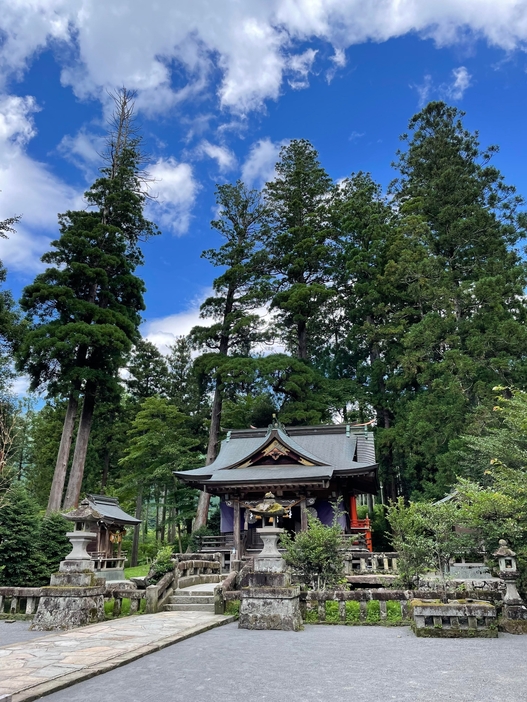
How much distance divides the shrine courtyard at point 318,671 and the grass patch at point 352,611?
125 cm

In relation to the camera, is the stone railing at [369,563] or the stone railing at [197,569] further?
the stone railing at [369,563]

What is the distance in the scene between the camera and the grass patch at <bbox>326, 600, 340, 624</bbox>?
812 cm

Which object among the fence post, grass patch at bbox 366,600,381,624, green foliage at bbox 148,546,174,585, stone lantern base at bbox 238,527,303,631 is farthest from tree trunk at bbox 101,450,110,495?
grass patch at bbox 366,600,381,624

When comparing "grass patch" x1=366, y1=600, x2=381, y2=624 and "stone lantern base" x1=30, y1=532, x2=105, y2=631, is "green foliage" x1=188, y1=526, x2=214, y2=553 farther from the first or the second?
"grass patch" x1=366, y1=600, x2=381, y2=624

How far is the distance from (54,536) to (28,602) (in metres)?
3.04

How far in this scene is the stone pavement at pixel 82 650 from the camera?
4.36 metres

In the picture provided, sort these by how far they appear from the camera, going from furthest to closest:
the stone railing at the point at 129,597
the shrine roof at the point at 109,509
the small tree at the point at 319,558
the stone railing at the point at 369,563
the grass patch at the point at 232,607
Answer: the shrine roof at the point at 109,509 < the stone railing at the point at 369,563 < the small tree at the point at 319,558 < the grass patch at the point at 232,607 < the stone railing at the point at 129,597

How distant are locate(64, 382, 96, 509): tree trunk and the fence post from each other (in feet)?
30.6

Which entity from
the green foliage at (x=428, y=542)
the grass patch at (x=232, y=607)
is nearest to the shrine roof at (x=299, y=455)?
the green foliage at (x=428, y=542)

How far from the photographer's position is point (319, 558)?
30.8 ft

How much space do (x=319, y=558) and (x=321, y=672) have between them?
Result: 15.5 feet

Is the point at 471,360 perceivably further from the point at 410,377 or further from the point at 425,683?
the point at 425,683

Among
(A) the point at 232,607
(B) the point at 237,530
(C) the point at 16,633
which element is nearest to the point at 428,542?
(A) the point at 232,607

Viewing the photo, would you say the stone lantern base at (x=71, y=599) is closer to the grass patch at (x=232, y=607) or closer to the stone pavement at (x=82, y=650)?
the stone pavement at (x=82, y=650)
